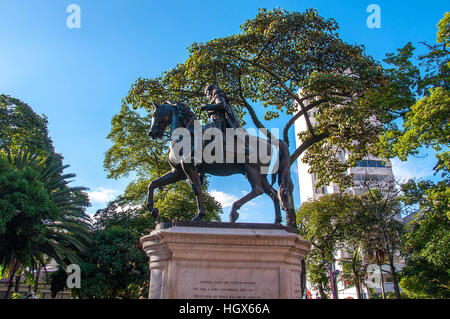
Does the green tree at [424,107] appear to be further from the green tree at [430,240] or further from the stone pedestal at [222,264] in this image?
the stone pedestal at [222,264]

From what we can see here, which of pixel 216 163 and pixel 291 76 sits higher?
pixel 291 76

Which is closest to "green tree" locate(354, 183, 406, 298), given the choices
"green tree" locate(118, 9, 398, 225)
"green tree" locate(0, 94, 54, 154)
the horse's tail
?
"green tree" locate(118, 9, 398, 225)

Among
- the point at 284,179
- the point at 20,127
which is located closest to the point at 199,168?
the point at 284,179

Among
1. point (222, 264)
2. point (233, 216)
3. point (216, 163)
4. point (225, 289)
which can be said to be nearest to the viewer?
point (225, 289)

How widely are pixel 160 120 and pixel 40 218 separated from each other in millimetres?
13377

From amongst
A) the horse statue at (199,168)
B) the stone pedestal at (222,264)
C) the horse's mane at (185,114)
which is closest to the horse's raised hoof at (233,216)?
the horse statue at (199,168)

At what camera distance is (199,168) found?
7191mm

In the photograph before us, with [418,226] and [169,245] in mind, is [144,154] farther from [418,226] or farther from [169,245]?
[169,245]

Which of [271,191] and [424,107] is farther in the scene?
[424,107]

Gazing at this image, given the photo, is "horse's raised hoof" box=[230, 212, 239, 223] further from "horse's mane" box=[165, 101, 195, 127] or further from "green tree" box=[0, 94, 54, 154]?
"green tree" box=[0, 94, 54, 154]

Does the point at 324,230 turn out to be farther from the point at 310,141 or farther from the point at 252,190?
the point at 252,190

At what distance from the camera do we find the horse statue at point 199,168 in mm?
6879

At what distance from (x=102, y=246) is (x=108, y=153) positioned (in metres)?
6.15

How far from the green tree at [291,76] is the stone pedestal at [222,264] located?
920 centimetres
